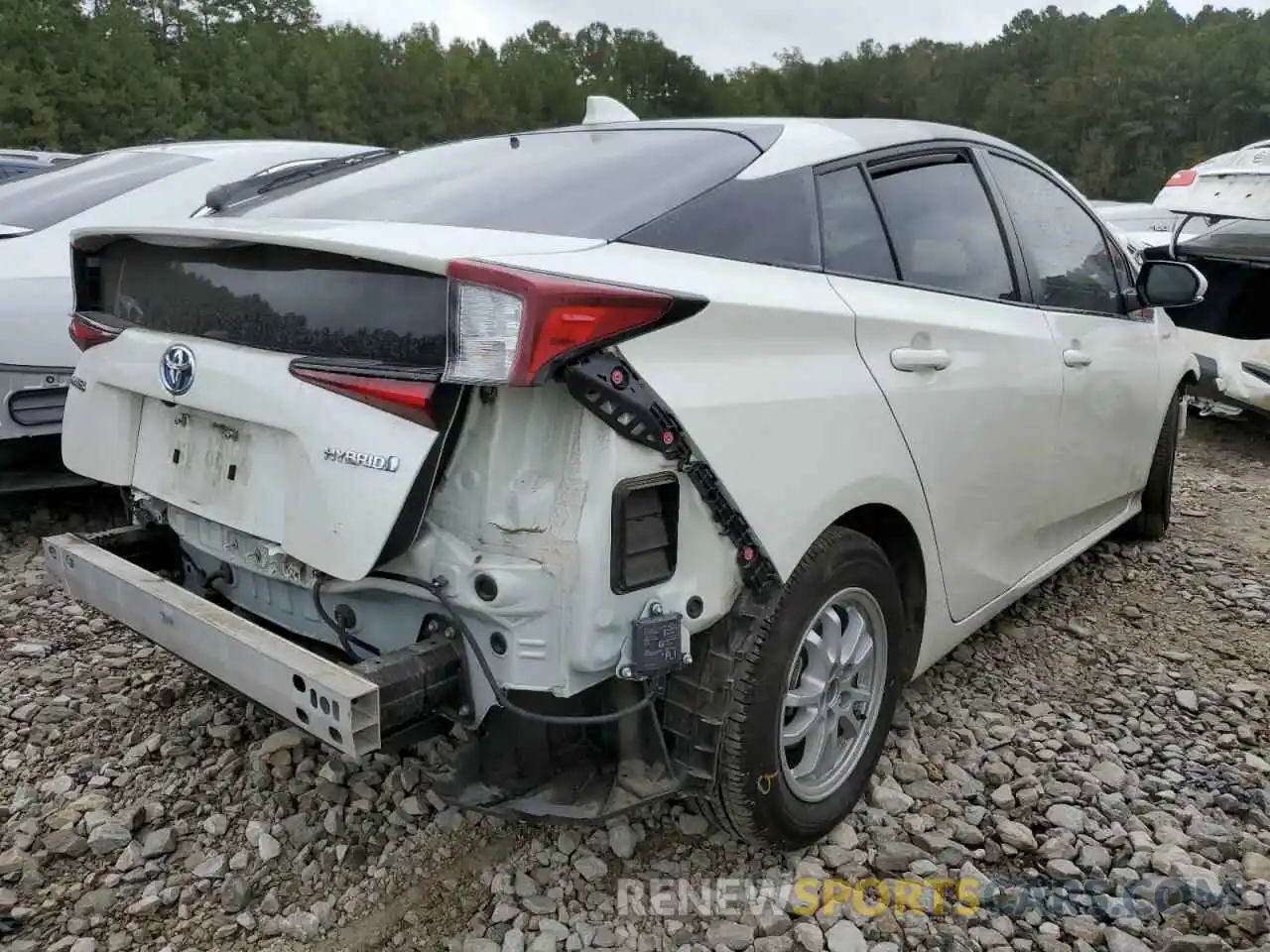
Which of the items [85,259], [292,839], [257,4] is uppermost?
[257,4]

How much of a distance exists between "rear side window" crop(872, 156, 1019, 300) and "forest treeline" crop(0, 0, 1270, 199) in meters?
43.0

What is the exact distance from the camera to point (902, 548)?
2.65 m

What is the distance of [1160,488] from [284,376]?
3.85 m

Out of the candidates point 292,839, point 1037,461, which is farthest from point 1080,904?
point 292,839

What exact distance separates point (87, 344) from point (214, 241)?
0.57 m

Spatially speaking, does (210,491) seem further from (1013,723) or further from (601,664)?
(1013,723)

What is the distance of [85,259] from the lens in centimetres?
→ 261

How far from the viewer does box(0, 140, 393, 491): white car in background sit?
399 centimetres

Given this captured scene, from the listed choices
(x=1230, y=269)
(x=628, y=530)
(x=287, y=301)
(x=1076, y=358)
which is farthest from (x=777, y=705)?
(x=1230, y=269)

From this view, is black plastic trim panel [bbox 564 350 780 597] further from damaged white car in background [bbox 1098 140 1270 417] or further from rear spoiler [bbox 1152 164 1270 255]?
rear spoiler [bbox 1152 164 1270 255]

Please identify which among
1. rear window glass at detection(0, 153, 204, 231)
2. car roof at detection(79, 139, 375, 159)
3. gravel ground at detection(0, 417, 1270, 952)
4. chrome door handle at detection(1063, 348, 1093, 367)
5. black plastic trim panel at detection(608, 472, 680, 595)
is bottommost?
gravel ground at detection(0, 417, 1270, 952)

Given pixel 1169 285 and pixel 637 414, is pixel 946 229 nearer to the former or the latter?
pixel 1169 285

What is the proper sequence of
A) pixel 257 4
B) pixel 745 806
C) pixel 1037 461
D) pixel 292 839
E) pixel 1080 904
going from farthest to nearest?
pixel 257 4, pixel 1037 461, pixel 292 839, pixel 1080 904, pixel 745 806

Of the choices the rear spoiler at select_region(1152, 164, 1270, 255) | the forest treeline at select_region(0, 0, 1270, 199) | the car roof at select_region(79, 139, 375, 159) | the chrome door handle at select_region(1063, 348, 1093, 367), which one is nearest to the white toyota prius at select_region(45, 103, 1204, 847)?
the chrome door handle at select_region(1063, 348, 1093, 367)
